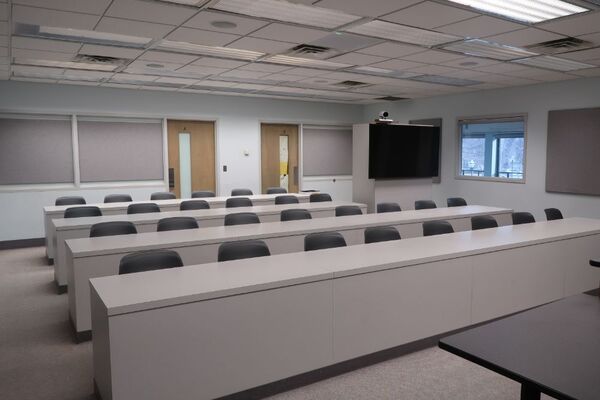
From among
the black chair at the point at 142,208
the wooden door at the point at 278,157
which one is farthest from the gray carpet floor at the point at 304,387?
the wooden door at the point at 278,157

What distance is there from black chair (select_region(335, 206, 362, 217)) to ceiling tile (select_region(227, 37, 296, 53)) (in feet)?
A: 7.44

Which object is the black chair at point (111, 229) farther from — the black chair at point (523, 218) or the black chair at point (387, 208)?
the black chair at point (523, 218)

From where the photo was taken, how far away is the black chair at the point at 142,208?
6.49m

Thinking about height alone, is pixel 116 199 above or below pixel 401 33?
below

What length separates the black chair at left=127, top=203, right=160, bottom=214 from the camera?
649cm

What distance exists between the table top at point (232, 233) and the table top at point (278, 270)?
1085 millimetres

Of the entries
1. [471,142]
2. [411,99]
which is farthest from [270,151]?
[471,142]

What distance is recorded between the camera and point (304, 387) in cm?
308

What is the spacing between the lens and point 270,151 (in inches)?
417

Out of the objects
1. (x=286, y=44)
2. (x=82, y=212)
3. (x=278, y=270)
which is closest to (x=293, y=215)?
(x=286, y=44)

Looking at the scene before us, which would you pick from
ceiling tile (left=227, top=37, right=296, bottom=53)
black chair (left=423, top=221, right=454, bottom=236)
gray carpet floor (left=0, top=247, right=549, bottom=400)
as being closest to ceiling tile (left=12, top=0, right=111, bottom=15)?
ceiling tile (left=227, top=37, right=296, bottom=53)

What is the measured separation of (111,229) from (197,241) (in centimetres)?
103

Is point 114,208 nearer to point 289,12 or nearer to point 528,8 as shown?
point 289,12

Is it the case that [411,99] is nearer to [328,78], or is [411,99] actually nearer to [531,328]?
[328,78]
